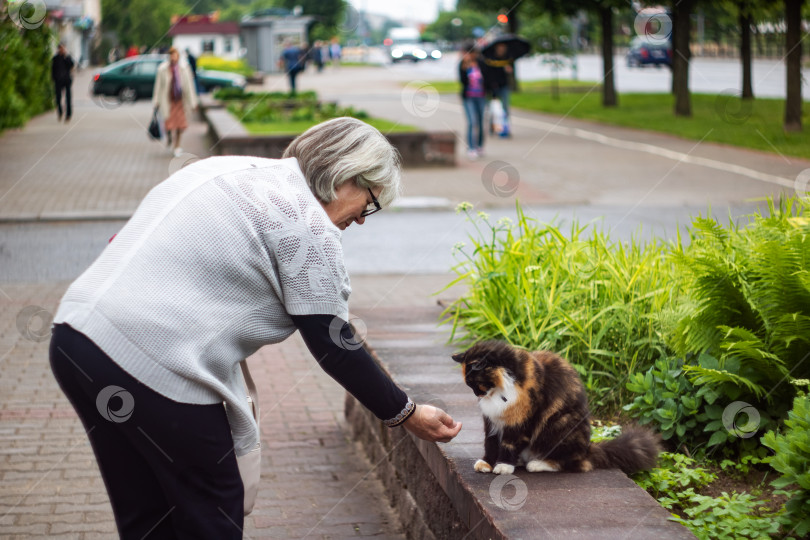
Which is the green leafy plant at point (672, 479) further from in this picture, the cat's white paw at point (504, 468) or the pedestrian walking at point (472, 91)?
the pedestrian walking at point (472, 91)

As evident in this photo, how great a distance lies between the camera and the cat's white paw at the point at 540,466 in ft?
10.9

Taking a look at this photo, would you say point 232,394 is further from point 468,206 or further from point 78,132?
point 78,132

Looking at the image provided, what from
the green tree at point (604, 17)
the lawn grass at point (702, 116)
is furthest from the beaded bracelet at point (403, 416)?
the green tree at point (604, 17)

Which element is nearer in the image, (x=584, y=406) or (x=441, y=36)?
(x=584, y=406)

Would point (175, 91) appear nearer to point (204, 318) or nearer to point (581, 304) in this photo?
point (581, 304)

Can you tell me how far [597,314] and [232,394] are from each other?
2.45m

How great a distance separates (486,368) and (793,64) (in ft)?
62.9

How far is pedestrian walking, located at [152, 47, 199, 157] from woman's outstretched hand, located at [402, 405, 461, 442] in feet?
55.8

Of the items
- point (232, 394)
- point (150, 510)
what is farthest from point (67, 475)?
point (232, 394)

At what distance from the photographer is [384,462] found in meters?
4.81

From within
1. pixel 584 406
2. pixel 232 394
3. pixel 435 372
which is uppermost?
pixel 232 394

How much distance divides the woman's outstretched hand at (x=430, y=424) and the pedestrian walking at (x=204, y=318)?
0.14 metres

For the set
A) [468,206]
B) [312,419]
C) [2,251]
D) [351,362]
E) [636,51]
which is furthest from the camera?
[636,51]

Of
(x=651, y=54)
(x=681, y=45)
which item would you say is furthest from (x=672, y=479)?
(x=651, y=54)
